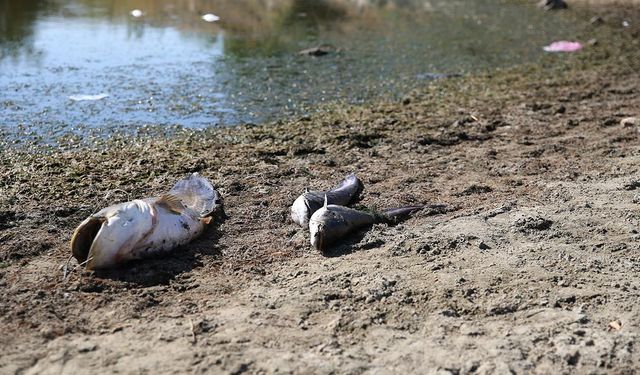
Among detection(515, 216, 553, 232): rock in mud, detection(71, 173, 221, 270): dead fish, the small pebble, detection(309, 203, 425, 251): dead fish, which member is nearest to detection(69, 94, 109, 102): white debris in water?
detection(71, 173, 221, 270): dead fish

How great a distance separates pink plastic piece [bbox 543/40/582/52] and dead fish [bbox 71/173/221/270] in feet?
29.5

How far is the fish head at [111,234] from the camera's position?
450 centimetres

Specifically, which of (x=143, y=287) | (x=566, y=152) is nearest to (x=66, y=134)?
(x=143, y=287)

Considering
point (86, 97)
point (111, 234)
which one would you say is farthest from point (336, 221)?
point (86, 97)

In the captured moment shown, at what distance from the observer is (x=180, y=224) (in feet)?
16.2

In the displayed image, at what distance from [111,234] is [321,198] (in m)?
1.61

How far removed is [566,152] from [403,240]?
2.67 m

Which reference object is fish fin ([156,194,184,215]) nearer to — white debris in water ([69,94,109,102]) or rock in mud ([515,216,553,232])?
rock in mud ([515,216,553,232])

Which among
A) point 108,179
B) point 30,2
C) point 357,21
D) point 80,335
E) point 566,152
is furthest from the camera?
point 30,2

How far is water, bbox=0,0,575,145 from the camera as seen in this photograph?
859 centimetres

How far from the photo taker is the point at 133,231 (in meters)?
4.59

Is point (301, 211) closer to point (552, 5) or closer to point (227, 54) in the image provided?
point (227, 54)

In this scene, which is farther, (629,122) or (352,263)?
(629,122)

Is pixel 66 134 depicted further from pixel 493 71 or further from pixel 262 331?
pixel 493 71
